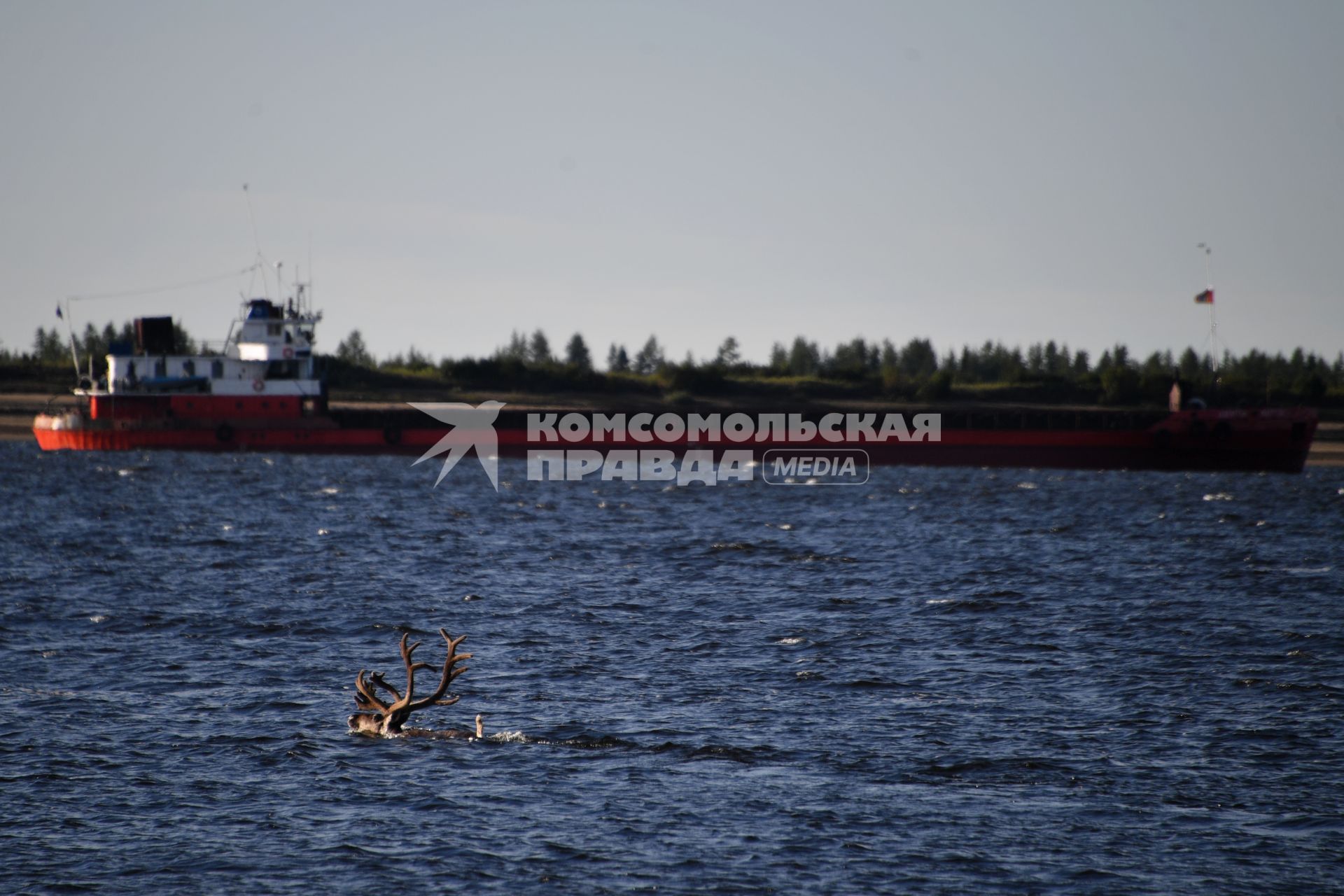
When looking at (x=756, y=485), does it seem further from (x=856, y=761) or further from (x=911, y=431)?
(x=856, y=761)

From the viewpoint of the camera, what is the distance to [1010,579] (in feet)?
106

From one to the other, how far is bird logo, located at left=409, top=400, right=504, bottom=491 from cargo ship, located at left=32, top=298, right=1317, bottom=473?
4428 mm

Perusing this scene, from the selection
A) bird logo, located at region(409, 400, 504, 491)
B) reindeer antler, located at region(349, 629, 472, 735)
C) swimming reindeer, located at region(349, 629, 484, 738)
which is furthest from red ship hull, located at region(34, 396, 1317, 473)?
reindeer antler, located at region(349, 629, 472, 735)

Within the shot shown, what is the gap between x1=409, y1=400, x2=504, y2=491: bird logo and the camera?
87.1 meters

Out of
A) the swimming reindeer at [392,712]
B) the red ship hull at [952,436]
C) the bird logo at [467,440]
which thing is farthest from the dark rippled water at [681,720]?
the bird logo at [467,440]

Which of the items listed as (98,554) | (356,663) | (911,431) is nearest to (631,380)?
(911,431)

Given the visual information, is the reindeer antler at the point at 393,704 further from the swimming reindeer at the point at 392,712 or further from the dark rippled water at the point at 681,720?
the dark rippled water at the point at 681,720

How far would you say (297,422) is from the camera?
8044 cm

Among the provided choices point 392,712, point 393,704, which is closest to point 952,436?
point 393,704

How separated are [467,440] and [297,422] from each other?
15.9m

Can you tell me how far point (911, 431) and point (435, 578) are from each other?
197ft

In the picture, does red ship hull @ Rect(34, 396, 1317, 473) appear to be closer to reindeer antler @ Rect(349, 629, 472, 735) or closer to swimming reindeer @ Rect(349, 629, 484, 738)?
swimming reindeer @ Rect(349, 629, 484, 738)

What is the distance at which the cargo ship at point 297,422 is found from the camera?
249ft

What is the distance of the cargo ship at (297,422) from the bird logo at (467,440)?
4428mm
